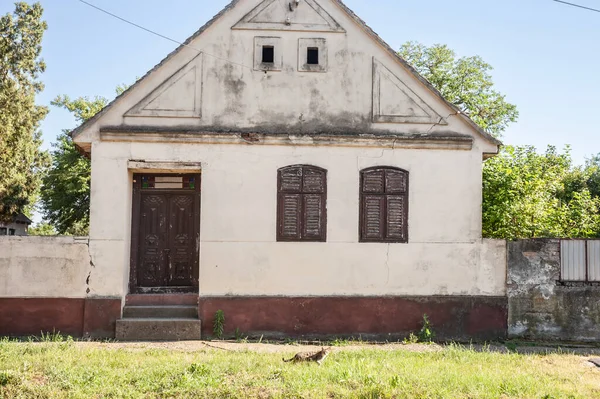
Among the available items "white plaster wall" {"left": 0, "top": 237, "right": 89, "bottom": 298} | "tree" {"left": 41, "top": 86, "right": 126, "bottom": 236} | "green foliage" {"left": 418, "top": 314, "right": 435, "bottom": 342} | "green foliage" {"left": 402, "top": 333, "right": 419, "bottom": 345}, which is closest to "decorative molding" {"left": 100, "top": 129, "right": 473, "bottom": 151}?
"white plaster wall" {"left": 0, "top": 237, "right": 89, "bottom": 298}

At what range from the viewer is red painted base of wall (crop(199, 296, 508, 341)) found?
11398mm

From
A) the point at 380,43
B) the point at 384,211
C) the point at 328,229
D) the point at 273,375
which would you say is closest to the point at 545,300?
the point at 384,211

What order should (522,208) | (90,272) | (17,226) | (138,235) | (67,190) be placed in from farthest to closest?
(17,226) → (67,190) → (522,208) → (138,235) → (90,272)

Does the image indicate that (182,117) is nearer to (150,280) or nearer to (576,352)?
(150,280)

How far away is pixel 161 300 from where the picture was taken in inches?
459

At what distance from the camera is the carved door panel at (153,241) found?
11.9 metres

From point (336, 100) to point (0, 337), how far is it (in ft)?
25.9

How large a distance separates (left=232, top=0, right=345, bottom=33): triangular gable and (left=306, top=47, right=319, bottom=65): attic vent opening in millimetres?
383

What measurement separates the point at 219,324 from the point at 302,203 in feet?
9.37

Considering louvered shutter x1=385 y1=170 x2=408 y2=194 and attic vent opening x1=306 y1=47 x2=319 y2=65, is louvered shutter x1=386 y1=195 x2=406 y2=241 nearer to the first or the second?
louvered shutter x1=385 y1=170 x2=408 y2=194

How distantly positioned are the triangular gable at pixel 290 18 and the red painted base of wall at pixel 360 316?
5483 millimetres

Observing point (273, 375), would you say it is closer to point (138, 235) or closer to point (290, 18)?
point (138, 235)

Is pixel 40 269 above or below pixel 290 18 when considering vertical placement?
below

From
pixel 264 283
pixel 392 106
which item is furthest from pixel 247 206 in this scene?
pixel 392 106
